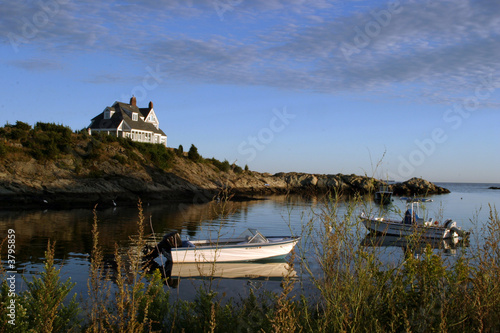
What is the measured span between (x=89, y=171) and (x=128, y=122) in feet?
56.2

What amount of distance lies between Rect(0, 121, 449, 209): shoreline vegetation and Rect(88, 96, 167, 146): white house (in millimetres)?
4777

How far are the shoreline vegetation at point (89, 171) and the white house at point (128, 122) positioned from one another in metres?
4.78

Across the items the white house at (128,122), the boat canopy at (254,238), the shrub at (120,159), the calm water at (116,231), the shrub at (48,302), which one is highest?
the white house at (128,122)

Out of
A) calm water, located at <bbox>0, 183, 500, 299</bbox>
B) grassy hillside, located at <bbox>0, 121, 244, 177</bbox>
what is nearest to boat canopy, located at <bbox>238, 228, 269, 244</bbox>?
calm water, located at <bbox>0, 183, 500, 299</bbox>

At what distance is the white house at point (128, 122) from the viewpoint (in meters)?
62.6

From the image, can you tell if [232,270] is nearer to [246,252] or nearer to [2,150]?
[246,252]

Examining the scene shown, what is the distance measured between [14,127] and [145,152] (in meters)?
16.8

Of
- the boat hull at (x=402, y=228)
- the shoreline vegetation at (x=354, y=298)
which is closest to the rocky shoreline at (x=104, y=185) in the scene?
the boat hull at (x=402, y=228)

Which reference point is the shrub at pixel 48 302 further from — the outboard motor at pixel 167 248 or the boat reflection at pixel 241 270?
the outboard motor at pixel 167 248

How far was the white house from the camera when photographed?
62.6m

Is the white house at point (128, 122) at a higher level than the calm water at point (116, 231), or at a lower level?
higher

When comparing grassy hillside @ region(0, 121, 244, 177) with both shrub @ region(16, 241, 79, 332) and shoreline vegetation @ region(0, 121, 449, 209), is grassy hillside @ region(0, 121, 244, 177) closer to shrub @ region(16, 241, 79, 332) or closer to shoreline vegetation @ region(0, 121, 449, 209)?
shoreline vegetation @ region(0, 121, 449, 209)

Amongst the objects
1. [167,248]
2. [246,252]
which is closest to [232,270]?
[246,252]

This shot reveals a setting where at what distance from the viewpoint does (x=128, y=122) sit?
63531 mm
